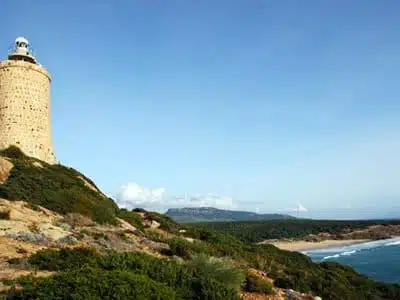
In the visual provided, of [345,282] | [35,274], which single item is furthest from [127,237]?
[345,282]

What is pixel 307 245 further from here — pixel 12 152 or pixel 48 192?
pixel 48 192

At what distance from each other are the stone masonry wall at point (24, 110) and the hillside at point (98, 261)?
196 centimetres

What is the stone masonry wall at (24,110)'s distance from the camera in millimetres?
32250

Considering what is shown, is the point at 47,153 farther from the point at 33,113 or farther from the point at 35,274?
the point at 35,274

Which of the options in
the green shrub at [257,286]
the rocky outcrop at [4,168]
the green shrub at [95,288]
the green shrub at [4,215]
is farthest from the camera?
the rocky outcrop at [4,168]

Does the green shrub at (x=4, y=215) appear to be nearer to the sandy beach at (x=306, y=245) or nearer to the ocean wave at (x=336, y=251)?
the ocean wave at (x=336, y=251)

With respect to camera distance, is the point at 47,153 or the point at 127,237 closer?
the point at 127,237

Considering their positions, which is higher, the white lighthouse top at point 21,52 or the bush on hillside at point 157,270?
the white lighthouse top at point 21,52

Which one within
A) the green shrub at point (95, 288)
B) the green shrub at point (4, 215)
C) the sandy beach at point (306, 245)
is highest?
the green shrub at point (4, 215)

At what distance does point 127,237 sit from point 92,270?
35.6 feet

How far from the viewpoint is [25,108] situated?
33.0 meters

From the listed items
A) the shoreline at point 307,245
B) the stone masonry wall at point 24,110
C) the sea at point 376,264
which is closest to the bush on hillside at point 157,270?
the stone masonry wall at point 24,110

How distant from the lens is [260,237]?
113688 millimetres

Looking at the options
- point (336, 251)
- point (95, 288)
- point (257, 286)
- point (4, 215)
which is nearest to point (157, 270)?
point (95, 288)
